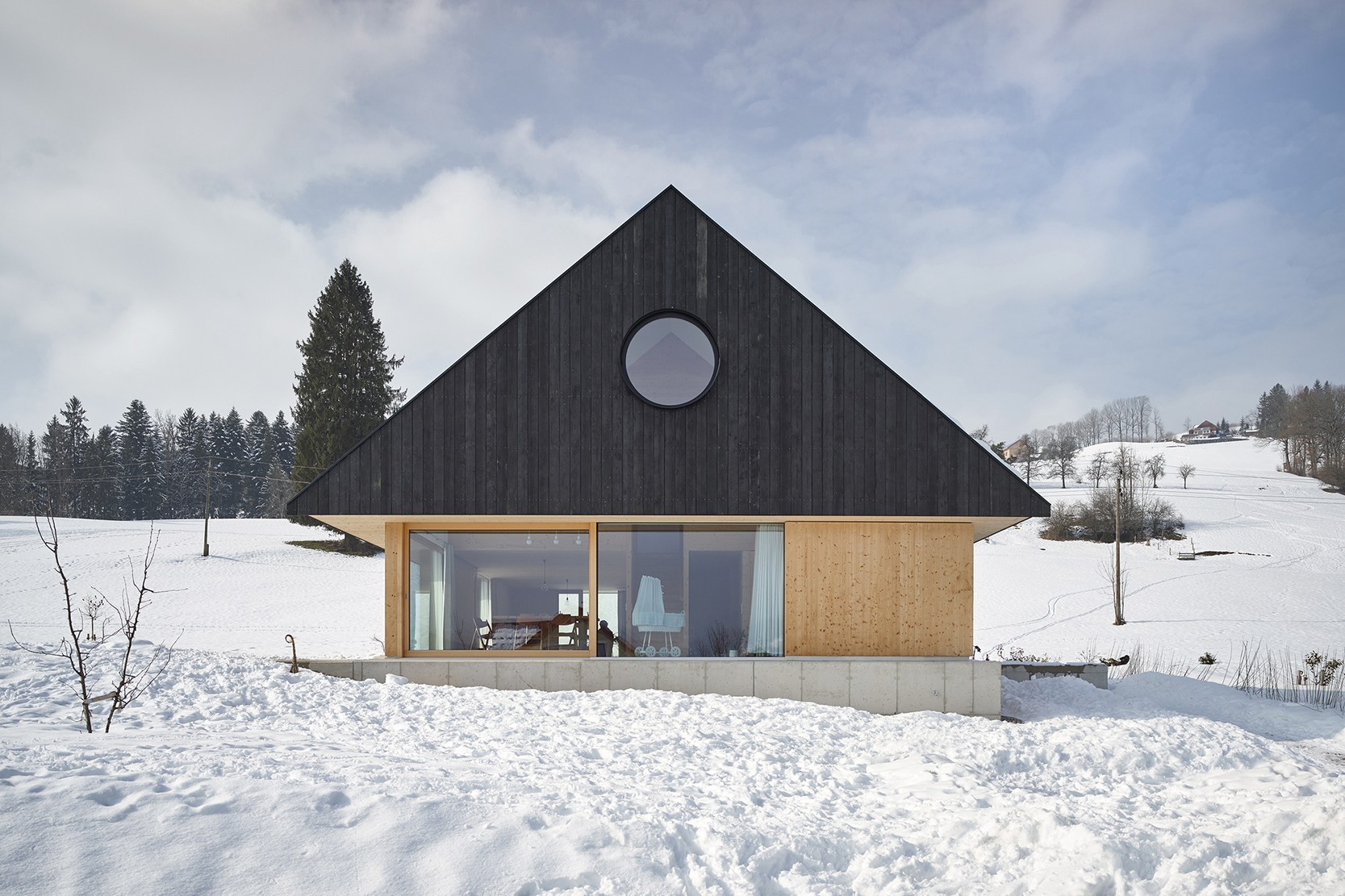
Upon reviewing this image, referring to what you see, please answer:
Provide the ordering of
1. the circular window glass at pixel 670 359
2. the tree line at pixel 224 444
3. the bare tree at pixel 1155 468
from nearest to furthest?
the circular window glass at pixel 670 359 < the tree line at pixel 224 444 < the bare tree at pixel 1155 468

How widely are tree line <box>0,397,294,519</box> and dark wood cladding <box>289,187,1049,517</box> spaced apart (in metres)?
42.4

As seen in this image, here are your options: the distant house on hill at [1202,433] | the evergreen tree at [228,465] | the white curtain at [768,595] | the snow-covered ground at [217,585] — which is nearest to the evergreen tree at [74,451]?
the evergreen tree at [228,465]

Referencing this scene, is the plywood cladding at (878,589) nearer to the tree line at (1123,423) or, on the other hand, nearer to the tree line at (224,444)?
the tree line at (224,444)

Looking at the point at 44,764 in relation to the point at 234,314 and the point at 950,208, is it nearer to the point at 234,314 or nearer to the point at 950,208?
the point at 950,208

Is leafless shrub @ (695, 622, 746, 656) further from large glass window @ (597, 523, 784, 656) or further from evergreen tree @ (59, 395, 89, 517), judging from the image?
evergreen tree @ (59, 395, 89, 517)

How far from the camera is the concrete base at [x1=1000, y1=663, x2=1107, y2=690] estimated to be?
12227 millimetres

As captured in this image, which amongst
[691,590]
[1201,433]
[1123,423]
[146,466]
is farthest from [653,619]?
[1201,433]

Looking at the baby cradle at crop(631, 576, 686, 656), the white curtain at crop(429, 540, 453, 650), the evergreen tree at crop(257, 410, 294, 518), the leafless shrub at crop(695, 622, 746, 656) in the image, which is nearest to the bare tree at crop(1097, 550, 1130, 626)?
the leafless shrub at crop(695, 622, 746, 656)

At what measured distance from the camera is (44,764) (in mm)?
4523

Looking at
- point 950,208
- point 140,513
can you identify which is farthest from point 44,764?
point 140,513

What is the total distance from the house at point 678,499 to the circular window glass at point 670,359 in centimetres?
2

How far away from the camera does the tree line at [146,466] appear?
49.4 m

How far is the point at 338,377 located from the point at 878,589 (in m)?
31.3

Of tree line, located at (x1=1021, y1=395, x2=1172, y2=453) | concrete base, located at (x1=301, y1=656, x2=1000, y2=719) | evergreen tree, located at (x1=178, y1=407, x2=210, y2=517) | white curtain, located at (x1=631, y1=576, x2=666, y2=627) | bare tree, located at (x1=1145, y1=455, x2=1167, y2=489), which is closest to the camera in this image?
concrete base, located at (x1=301, y1=656, x2=1000, y2=719)
